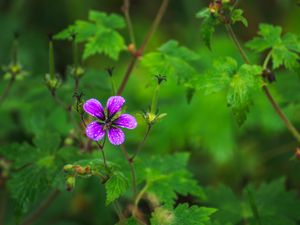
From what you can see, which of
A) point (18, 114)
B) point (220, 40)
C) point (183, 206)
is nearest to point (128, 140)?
point (18, 114)

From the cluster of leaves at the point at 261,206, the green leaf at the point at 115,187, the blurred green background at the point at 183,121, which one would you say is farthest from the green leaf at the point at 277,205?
the green leaf at the point at 115,187

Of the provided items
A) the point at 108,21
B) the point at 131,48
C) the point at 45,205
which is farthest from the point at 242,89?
the point at 45,205

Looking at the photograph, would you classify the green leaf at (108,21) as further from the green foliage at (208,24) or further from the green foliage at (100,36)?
the green foliage at (208,24)

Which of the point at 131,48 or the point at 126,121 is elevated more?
the point at 131,48

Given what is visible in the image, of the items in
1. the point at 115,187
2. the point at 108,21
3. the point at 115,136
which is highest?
the point at 108,21

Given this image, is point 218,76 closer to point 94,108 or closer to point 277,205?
point 94,108

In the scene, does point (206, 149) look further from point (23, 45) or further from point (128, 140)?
point (23, 45)
